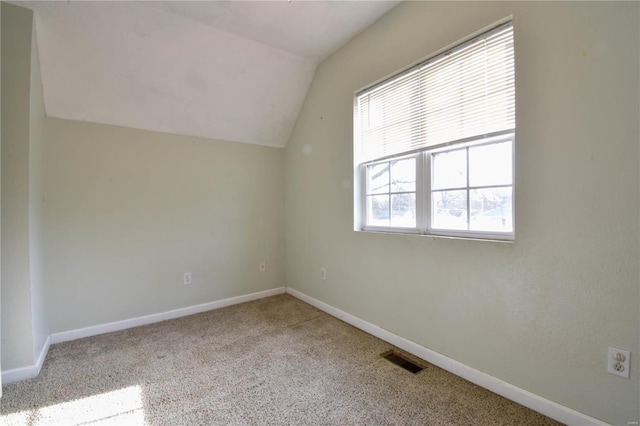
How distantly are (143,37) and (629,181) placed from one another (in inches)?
127

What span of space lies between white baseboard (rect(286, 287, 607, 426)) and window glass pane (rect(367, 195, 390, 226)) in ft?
2.98

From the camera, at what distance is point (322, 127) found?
3.05m

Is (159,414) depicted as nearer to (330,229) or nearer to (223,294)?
(223,294)

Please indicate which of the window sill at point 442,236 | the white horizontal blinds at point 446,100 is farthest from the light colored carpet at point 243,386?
the white horizontal blinds at point 446,100

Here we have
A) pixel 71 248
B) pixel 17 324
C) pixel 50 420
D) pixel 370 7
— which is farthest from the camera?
pixel 71 248

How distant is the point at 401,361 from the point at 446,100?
6.15 ft

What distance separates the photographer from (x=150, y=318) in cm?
284

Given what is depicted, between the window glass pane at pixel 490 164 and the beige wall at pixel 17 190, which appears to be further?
the beige wall at pixel 17 190

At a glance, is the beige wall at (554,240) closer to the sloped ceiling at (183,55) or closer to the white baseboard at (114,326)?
the sloped ceiling at (183,55)

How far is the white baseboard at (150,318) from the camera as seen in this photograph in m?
2.48

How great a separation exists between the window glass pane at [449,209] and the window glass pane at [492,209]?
59 mm

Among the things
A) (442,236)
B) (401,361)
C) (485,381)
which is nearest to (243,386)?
(401,361)

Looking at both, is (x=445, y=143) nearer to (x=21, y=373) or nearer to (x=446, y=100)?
(x=446, y=100)

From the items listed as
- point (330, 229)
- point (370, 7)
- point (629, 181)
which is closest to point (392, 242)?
point (330, 229)
